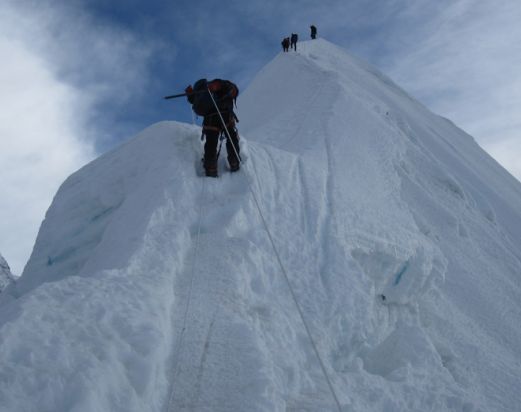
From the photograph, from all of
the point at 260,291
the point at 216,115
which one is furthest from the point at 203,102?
the point at 260,291

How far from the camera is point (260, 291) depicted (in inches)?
179

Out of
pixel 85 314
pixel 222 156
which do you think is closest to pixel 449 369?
pixel 222 156

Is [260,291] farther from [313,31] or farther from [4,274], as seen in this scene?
[4,274]

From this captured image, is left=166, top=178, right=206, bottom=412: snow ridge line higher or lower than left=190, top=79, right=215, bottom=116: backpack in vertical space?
lower

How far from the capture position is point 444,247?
807 centimetres

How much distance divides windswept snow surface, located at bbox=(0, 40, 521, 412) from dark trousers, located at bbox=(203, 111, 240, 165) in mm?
235

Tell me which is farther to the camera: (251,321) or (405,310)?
(405,310)

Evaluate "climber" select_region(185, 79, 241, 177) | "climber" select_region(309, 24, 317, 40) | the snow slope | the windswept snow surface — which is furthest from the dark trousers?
the snow slope

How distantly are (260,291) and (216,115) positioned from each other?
2544 millimetres

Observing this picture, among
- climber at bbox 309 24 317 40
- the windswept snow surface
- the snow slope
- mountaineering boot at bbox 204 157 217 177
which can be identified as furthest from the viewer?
the snow slope

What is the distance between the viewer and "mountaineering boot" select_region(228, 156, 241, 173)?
6.00 meters

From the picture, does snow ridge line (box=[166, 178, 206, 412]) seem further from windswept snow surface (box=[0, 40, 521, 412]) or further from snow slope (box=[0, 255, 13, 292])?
snow slope (box=[0, 255, 13, 292])

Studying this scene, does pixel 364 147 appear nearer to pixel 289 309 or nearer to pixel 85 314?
pixel 289 309

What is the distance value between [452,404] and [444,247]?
3935 mm
